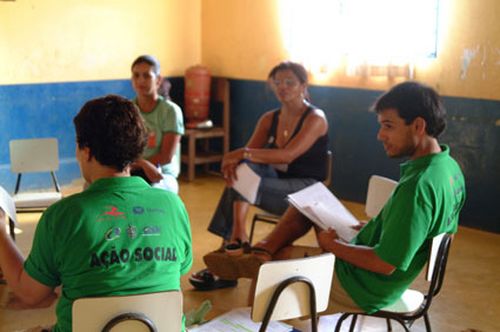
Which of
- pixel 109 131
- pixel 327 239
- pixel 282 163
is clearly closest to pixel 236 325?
pixel 327 239

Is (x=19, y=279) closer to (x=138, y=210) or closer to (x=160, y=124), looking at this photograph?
(x=138, y=210)

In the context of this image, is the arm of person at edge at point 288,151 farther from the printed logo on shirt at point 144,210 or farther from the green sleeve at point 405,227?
the printed logo on shirt at point 144,210

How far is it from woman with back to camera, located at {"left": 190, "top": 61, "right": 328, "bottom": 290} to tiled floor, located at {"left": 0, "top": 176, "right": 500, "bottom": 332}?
24 centimetres

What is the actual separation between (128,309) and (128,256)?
0.13 m

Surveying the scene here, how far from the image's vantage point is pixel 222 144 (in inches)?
257

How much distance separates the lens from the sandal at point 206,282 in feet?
11.5

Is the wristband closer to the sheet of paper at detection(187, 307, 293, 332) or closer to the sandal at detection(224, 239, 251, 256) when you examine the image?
the sandal at detection(224, 239, 251, 256)

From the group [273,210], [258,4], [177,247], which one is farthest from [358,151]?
[177,247]

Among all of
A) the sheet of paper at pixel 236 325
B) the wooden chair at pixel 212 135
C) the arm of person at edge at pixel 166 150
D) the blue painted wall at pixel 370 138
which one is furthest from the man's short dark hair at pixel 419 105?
the wooden chair at pixel 212 135

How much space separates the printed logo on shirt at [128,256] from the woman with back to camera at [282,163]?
175cm

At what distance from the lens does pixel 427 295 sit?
2311mm

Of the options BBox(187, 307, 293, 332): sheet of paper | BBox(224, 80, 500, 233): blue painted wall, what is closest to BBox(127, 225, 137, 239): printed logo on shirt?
BBox(187, 307, 293, 332): sheet of paper

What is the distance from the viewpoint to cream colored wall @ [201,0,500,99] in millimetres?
4480

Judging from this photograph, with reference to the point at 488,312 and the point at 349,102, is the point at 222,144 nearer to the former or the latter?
the point at 349,102
